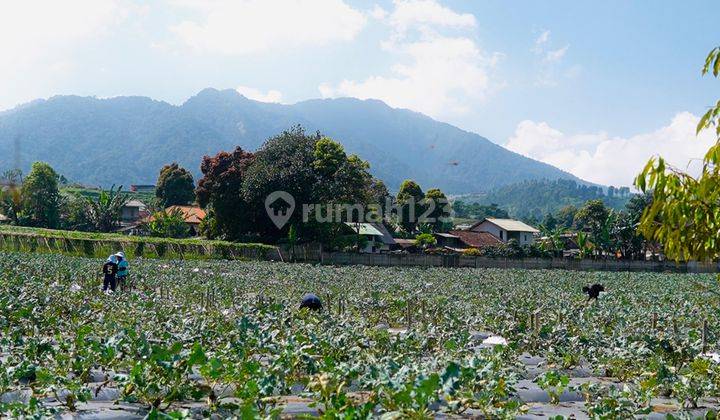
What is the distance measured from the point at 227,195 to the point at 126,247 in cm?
1200

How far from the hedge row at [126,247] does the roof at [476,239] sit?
32.7 m

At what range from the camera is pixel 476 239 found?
7331 centimetres

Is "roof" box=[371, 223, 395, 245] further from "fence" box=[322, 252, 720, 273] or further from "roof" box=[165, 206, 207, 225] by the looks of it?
"fence" box=[322, 252, 720, 273]

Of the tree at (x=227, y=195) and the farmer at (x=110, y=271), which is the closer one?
the farmer at (x=110, y=271)

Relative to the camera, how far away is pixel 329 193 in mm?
45781

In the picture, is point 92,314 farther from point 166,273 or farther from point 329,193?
point 329,193

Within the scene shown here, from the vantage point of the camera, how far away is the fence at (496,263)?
4503cm

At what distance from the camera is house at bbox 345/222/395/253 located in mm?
62609

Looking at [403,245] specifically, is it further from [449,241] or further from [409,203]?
[409,203]

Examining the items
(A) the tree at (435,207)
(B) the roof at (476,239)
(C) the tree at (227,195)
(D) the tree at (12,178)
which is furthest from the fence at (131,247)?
(A) the tree at (435,207)

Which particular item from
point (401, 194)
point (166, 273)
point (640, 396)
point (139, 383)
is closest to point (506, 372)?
point (640, 396)

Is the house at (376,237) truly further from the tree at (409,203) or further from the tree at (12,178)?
the tree at (12,178)

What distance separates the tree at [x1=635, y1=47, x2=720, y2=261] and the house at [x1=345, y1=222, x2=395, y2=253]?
55660 mm

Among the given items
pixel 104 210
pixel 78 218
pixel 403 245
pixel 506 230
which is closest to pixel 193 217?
pixel 78 218
